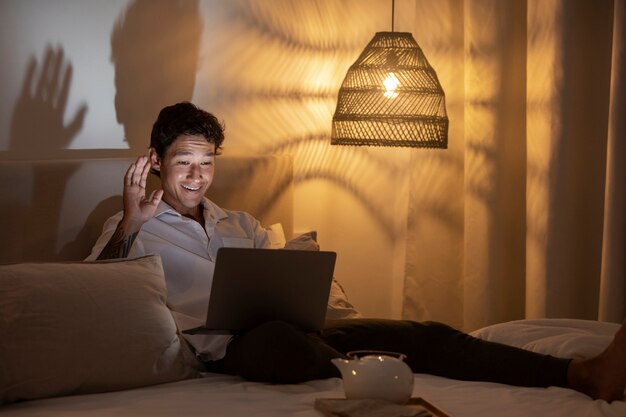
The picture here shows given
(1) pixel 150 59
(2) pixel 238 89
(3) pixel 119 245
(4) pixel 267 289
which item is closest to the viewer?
(4) pixel 267 289

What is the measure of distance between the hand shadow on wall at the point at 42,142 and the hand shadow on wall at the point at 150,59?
0.18 metres

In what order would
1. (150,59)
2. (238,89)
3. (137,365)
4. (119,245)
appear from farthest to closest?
(238,89) < (150,59) < (119,245) < (137,365)

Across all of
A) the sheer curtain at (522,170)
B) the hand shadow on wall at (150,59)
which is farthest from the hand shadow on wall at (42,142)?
the sheer curtain at (522,170)

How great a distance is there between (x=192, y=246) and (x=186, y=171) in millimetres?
233

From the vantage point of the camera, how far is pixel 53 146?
120 inches

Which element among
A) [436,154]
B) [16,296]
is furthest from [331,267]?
[436,154]

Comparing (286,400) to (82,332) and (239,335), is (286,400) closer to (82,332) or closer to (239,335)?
(239,335)

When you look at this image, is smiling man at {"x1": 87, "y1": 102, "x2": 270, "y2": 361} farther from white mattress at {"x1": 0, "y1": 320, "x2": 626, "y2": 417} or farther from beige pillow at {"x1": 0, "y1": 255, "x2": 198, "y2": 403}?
white mattress at {"x1": 0, "y1": 320, "x2": 626, "y2": 417}

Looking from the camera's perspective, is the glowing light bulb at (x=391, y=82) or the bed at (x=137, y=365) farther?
the glowing light bulb at (x=391, y=82)

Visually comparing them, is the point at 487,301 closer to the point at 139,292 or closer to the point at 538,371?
the point at 538,371

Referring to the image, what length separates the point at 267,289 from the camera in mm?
2256

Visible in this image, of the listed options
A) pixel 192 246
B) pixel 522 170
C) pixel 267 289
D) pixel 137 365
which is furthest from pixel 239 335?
pixel 522 170

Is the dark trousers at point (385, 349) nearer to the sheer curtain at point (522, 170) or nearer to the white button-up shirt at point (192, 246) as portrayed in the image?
the white button-up shirt at point (192, 246)

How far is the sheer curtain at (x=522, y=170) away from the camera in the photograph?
3.16m
